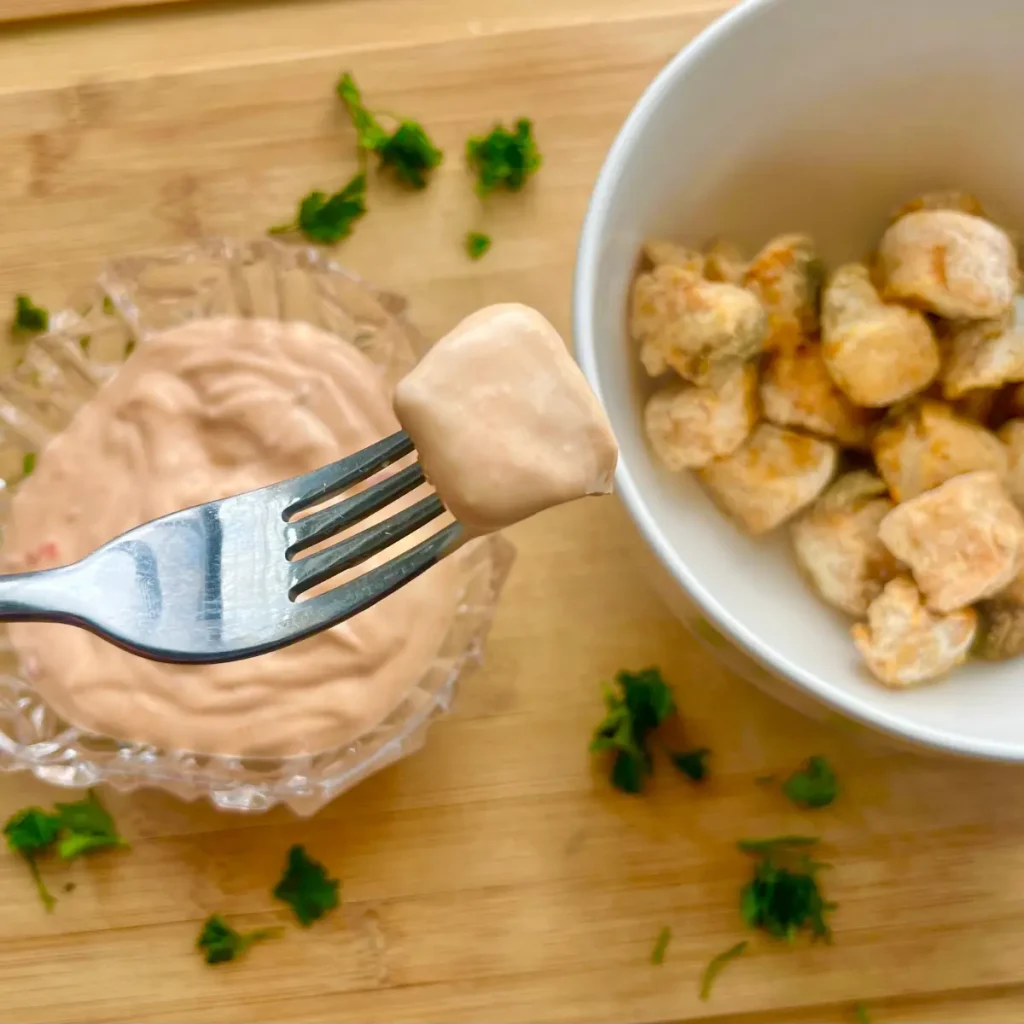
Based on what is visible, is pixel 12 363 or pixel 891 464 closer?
pixel 891 464

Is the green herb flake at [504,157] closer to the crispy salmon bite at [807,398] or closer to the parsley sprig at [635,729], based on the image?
the crispy salmon bite at [807,398]

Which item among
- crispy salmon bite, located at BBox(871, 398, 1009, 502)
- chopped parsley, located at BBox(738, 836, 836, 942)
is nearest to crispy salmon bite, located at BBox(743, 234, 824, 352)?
crispy salmon bite, located at BBox(871, 398, 1009, 502)

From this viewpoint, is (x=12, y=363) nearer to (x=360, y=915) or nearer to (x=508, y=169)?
(x=508, y=169)

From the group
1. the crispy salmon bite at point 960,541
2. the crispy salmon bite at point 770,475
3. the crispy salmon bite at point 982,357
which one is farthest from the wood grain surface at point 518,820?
the crispy salmon bite at point 982,357

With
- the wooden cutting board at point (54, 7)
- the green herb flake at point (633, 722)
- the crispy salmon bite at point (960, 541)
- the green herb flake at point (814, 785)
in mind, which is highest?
the wooden cutting board at point (54, 7)

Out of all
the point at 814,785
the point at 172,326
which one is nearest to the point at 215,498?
the point at 172,326

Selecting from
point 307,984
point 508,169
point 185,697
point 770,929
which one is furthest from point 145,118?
point 770,929

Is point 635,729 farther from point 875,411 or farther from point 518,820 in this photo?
point 875,411
